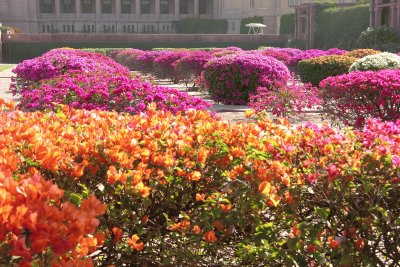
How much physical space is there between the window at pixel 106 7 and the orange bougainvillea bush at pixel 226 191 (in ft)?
265

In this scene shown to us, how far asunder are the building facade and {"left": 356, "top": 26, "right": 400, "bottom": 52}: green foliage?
111ft

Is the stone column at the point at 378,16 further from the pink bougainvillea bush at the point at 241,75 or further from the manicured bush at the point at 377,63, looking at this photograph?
the pink bougainvillea bush at the point at 241,75

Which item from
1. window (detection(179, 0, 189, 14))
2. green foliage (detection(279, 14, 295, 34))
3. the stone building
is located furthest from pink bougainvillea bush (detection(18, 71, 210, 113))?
window (detection(179, 0, 189, 14))

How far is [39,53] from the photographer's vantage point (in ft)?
169

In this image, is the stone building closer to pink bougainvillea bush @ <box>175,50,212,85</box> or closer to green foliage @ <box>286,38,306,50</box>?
green foliage @ <box>286,38,306,50</box>

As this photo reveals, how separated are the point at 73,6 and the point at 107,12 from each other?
4.55 meters

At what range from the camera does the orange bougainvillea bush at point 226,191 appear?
10.5 ft

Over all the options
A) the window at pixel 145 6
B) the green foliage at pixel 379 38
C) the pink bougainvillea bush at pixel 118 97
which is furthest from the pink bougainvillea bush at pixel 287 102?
the window at pixel 145 6

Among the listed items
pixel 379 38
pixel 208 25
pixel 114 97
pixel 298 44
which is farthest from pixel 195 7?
pixel 114 97

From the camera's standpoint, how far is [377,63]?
18.0 m

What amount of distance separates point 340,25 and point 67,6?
4788 centimetres

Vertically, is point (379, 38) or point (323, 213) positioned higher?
point (379, 38)

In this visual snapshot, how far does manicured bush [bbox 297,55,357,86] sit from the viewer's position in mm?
20062

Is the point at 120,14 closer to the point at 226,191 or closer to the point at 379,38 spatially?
the point at 379,38
